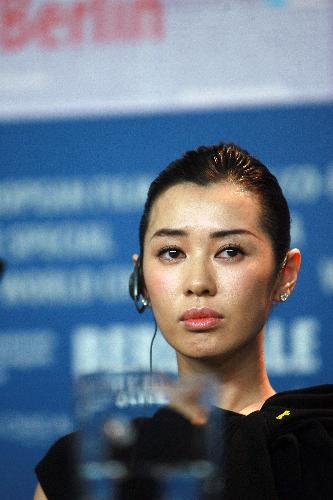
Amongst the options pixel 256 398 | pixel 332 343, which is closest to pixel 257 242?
pixel 256 398

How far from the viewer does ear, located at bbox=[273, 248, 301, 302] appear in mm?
1476

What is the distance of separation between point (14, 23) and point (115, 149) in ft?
1.66

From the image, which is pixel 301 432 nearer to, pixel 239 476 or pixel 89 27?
pixel 239 476

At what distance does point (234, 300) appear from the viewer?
1.35 m

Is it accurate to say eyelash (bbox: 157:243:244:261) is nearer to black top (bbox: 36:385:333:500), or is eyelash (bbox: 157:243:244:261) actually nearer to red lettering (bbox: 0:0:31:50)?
black top (bbox: 36:385:333:500)

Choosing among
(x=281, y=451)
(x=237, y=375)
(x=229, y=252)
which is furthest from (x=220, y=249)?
(x=281, y=451)

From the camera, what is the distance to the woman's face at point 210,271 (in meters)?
1.34

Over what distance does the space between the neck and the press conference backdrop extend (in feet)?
2.69

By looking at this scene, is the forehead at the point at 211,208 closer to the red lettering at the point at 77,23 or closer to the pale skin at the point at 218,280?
the pale skin at the point at 218,280

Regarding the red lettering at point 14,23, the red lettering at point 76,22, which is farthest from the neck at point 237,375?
the red lettering at point 14,23

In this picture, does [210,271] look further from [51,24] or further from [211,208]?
[51,24]

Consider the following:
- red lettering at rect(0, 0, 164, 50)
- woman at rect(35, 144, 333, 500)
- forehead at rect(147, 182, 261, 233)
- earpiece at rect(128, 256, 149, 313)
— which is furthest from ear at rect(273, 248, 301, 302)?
red lettering at rect(0, 0, 164, 50)

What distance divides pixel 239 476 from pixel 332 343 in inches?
43.2

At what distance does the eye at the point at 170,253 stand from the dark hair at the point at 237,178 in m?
0.10
